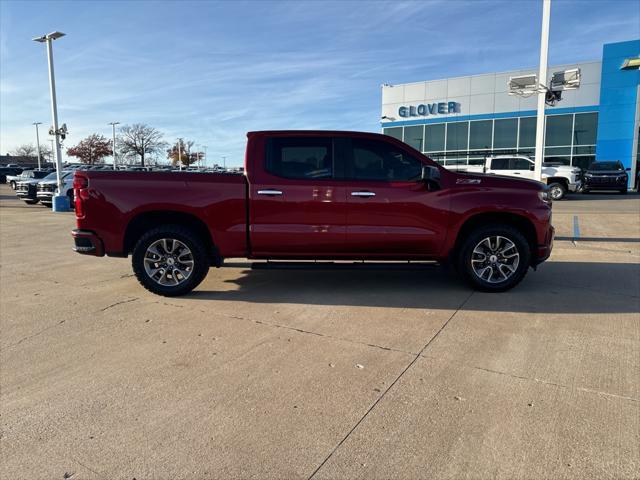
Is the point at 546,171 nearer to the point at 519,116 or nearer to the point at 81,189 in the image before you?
the point at 519,116

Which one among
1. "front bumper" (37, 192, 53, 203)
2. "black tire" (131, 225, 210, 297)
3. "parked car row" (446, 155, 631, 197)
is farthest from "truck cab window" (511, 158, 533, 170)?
"front bumper" (37, 192, 53, 203)

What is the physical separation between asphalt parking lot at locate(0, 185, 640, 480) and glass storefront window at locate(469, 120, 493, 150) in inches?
1118

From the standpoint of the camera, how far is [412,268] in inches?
225

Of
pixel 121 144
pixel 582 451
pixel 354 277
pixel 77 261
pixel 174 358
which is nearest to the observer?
pixel 582 451

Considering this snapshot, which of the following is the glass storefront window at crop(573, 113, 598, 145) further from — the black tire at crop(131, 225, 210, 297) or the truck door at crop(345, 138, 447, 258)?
the black tire at crop(131, 225, 210, 297)

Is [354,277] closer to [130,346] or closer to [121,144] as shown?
[130,346]

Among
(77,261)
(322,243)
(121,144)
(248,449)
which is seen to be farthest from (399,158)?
(121,144)

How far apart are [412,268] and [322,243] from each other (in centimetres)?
117

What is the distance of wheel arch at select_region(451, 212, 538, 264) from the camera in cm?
570

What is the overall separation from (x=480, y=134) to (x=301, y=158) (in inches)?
1181

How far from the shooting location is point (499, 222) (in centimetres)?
570

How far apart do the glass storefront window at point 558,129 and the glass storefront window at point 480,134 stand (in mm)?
3655

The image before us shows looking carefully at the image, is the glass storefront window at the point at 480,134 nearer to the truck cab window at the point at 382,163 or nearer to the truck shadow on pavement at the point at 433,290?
the truck shadow on pavement at the point at 433,290

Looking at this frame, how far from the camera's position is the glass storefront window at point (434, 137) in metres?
33.8
